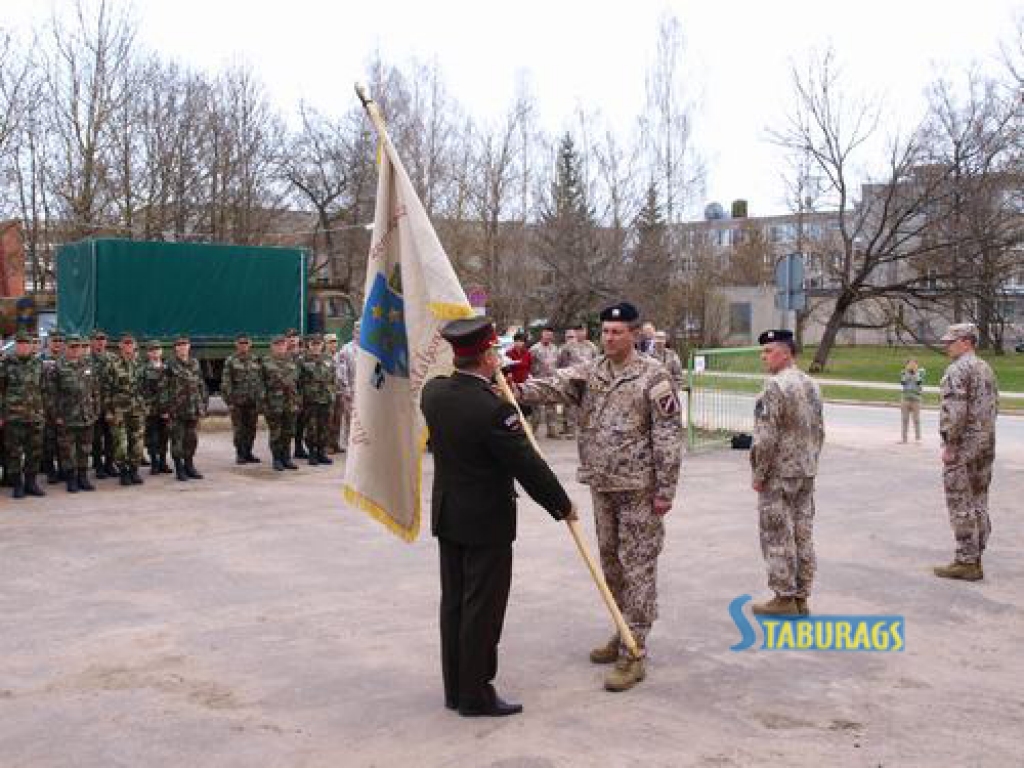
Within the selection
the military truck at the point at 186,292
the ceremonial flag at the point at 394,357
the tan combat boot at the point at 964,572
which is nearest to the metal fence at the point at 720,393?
the tan combat boot at the point at 964,572

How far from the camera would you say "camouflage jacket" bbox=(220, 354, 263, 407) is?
14.1 metres

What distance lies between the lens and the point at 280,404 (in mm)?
14016

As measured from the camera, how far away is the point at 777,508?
696 cm

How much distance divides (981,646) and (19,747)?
5450 millimetres

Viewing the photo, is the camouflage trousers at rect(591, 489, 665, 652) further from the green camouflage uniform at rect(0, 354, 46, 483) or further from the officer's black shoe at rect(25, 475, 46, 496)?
the officer's black shoe at rect(25, 475, 46, 496)

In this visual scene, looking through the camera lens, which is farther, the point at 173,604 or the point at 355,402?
the point at 173,604

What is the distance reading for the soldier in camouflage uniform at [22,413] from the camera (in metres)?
11.7

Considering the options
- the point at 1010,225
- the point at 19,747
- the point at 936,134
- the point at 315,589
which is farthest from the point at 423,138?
the point at 19,747

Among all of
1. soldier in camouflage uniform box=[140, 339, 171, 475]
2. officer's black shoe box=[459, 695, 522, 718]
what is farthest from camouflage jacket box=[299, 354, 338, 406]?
officer's black shoe box=[459, 695, 522, 718]

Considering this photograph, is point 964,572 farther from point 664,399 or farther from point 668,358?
point 668,358

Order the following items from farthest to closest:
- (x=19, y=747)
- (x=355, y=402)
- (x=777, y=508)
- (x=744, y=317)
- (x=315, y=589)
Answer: (x=744, y=317)
(x=315, y=589)
(x=777, y=508)
(x=355, y=402)
(x=19, y=747)

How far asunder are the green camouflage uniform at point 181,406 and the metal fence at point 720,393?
295 inches

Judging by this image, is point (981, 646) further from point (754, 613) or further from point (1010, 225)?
point (1010, 225)

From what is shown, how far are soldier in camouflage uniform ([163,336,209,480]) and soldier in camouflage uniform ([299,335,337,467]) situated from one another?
171 cm
